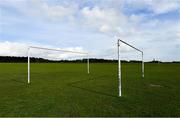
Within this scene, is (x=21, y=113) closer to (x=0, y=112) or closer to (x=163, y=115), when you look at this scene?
(x=0, y=112)

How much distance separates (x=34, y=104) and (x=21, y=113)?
1.19 meters

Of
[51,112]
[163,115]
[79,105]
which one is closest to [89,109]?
[79,105]

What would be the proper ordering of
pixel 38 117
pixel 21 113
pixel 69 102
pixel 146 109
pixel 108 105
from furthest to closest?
pixel 69 102 < pixel 108 105 < pixel 146 109 < pixel 21 113 < pixel 38 117

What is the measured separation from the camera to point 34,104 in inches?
266

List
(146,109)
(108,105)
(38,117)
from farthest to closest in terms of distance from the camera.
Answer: (108,105) → (146,109) → (38,117)

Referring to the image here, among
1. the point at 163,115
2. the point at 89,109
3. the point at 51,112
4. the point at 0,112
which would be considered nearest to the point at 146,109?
the point at 163,115

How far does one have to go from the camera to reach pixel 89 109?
6055mm

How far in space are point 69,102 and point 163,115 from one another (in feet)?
10.0

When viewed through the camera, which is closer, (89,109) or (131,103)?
(89,109)

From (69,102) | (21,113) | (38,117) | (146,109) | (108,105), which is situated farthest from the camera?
(69,102)

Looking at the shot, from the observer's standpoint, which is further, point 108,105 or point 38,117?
point 108,105

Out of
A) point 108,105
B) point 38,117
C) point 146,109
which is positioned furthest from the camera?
point 108,105

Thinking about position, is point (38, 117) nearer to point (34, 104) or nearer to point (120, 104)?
point (34, 104)

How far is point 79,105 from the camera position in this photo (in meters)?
6.58
